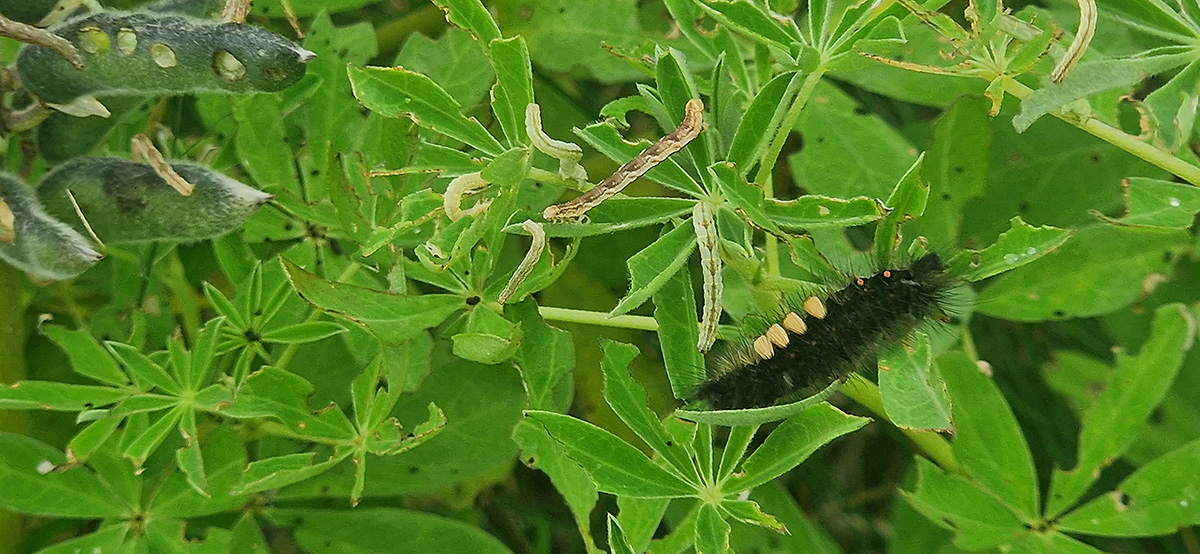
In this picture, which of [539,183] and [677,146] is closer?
[677,146]

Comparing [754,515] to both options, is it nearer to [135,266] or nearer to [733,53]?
[733,53]

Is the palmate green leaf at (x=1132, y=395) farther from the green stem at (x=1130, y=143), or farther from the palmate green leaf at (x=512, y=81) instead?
the palmate green leaf at (x=512, y=81)

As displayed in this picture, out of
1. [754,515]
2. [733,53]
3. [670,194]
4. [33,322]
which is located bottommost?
[33,322]

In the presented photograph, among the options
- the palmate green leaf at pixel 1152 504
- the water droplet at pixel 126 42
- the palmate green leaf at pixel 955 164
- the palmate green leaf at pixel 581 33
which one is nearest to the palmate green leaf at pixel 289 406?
the water droplet at pixel 126 42

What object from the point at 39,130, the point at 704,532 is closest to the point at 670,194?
the point at 704,532

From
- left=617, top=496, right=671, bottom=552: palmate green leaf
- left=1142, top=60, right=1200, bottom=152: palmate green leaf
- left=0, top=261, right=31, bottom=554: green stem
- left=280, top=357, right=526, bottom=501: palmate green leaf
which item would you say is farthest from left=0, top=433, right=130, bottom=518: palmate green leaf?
left=1142, top=60, right=1200, bottom=152: palmate green leaf

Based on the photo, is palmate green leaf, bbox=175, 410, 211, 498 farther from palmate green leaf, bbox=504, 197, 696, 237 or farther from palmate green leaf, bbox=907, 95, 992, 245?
palmate green leaf, bbox=907, 95, 992, 245

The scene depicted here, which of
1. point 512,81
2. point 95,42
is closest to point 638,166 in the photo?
point 512,81

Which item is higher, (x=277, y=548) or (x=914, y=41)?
(x=914, y=41)
